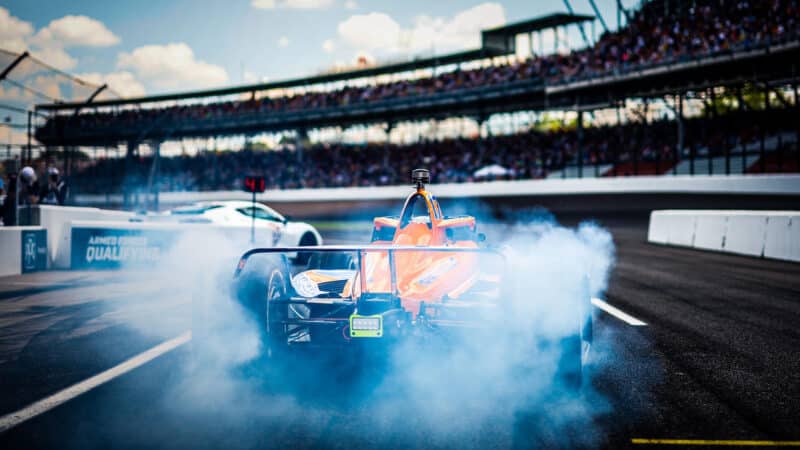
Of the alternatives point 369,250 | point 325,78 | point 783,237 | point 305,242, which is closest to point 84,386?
point 369,250

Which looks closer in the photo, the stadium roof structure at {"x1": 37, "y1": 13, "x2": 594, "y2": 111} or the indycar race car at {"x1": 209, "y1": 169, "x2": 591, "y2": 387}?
the indycar race car at {"x1": 209, "y1": 169, "x2": 591, "y2": 387}

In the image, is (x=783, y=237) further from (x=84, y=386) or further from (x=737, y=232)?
(x=84, y=386)

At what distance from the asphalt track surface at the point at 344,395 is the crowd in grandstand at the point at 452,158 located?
2202cm

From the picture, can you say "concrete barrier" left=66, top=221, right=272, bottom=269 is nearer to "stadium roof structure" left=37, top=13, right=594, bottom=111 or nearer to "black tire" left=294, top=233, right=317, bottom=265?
"black tire" left=294, top=233, right=317, bottom=265

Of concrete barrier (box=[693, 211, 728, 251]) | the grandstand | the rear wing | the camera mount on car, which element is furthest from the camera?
the grandstand

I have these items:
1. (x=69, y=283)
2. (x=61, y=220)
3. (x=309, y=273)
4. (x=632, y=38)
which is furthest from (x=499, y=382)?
(x=632, y=38)

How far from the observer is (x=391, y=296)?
14.6ft

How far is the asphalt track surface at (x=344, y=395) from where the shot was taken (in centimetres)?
341

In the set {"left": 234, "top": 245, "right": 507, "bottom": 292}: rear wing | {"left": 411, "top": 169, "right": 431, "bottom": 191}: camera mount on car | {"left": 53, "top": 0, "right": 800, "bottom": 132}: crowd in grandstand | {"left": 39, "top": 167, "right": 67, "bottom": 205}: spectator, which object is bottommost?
{"left": 234, "top": 245, "right": 507, "bottom": 292}: rear wing

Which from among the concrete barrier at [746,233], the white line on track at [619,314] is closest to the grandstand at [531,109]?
the concrete barrier at [746,233]

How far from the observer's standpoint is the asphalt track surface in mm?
3408

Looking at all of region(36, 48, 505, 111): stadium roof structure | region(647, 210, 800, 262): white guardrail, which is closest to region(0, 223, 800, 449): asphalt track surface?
region(647, 210, 800, 262): white guardrail

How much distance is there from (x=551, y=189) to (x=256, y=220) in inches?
702

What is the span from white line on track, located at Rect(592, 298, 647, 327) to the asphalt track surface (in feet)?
0.40
